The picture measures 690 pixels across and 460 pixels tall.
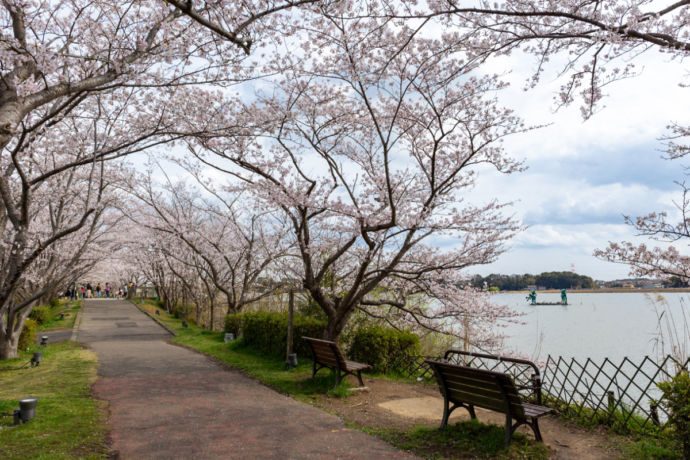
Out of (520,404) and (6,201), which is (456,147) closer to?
(520,404)

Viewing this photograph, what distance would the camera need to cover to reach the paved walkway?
14.4ft

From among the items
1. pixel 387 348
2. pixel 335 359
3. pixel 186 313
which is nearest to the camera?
pixel 335 359

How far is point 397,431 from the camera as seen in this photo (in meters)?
5.09

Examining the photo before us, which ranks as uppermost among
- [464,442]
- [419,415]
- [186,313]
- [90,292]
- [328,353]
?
[90,292]

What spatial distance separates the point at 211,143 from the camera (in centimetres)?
849

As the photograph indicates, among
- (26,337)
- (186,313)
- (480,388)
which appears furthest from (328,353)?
(186,313)

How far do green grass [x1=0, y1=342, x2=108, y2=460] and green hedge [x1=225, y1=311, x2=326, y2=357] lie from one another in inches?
146

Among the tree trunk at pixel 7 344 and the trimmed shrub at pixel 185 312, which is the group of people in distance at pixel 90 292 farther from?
the tree trunk at pixel 7 344

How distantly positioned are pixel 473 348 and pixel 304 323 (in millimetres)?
3876

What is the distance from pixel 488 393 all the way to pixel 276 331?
684 centimetres

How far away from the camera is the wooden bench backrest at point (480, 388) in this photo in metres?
4.12

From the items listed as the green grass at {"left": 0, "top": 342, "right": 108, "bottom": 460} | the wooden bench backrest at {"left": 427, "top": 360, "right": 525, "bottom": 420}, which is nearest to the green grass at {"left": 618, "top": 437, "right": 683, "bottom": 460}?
the wooden bench backrest at {"left": 427, "top": 360, "right": 525, "bottom": 420}

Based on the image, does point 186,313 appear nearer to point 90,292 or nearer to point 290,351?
point 290,351

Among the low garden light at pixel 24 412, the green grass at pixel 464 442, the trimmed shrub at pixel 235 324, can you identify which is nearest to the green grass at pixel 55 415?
the low garden light at pixel 24 412
